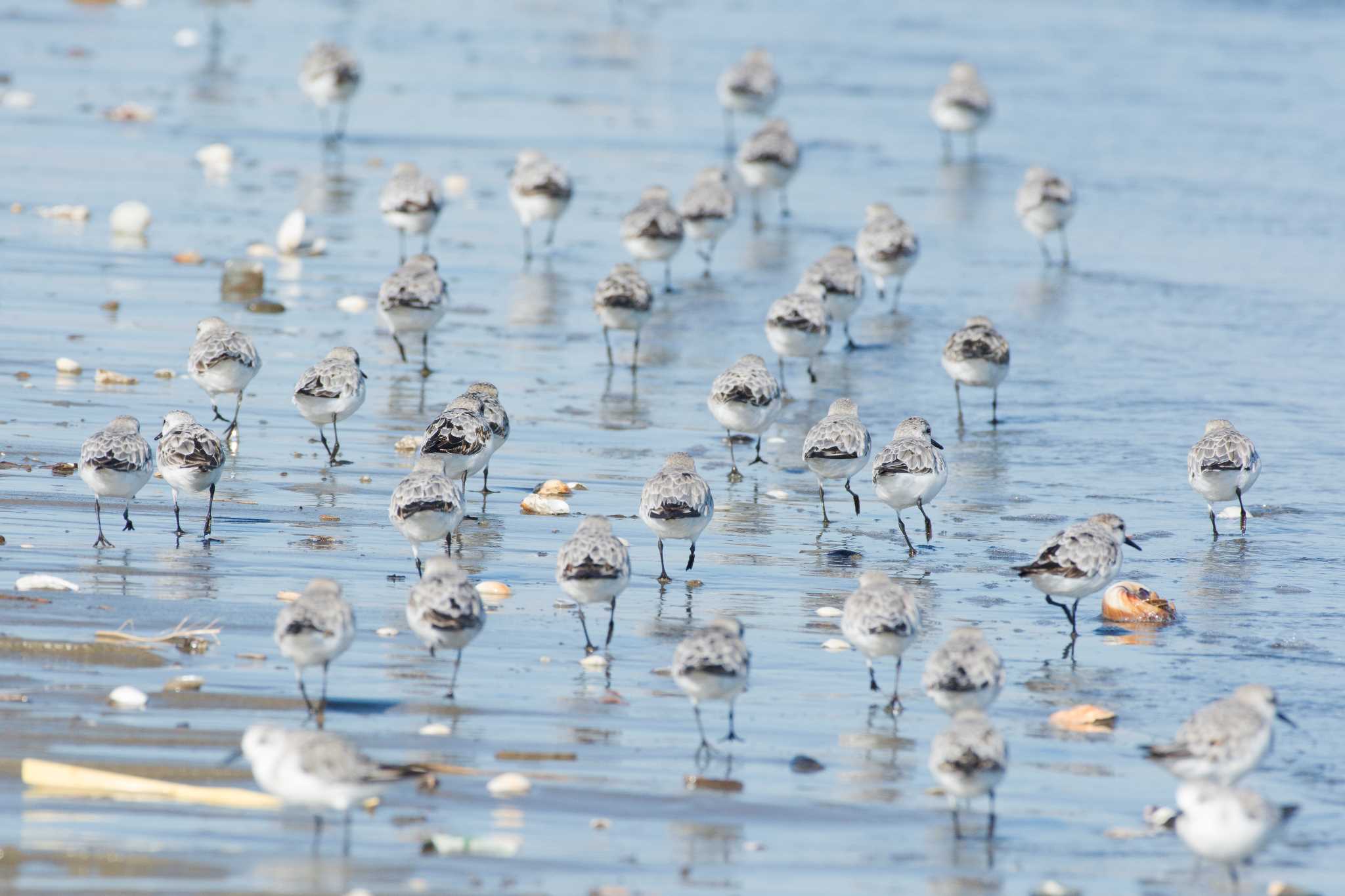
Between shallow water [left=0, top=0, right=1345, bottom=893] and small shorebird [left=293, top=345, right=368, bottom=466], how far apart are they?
0.44 meters

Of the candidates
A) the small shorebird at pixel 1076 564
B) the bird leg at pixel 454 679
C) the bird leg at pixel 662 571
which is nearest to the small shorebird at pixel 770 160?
the bird leg at pixel 662 571

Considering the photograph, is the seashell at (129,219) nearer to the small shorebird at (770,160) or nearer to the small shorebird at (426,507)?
the small shorebird at (770,160)

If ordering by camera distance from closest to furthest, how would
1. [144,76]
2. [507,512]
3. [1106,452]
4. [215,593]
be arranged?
[215,593]
[507,512]
[1106,452]
[144,76]

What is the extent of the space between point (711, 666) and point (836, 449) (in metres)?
4.34

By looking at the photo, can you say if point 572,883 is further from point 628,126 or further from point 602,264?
point 628,126

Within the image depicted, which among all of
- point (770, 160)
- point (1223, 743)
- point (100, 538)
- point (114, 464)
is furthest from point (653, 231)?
point (1223, 743)

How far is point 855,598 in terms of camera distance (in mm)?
9781

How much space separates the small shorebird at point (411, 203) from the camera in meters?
20.9

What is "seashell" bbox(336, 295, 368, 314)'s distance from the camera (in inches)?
749

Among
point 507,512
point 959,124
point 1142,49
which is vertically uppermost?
point 1142,49

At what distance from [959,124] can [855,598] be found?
20706mm

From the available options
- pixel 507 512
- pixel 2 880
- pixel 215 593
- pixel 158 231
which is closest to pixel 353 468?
pixel 507 512

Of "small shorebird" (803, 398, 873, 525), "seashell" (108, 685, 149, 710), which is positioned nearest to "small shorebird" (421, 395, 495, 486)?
"small shorebird" (803, 398, 873, 525)

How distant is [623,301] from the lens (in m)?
17.5
